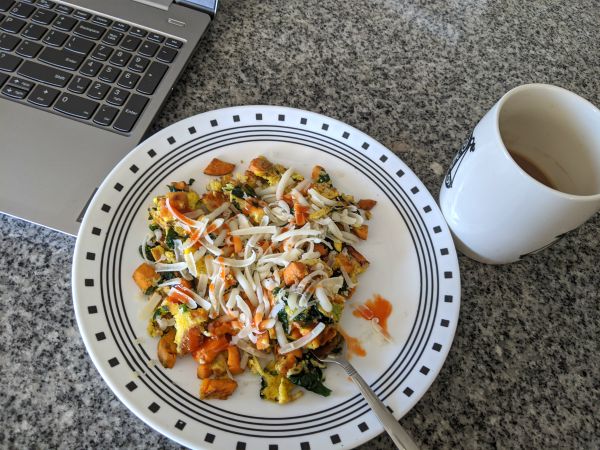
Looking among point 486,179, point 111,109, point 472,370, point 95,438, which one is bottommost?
point 95,438

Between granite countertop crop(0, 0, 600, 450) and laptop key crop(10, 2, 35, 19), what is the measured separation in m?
0.34

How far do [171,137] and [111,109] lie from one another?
0.48ft

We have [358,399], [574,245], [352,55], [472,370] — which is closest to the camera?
[358,399]

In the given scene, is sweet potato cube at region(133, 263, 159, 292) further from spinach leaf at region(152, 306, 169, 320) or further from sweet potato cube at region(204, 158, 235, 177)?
sweet potato cube at region(204, 158, 235, 177)

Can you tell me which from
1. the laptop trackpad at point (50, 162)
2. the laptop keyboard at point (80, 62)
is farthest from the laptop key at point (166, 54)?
the laptop trackpad at point (50, 162)

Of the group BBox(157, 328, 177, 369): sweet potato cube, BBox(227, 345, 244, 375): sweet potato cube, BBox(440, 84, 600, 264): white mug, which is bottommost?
BBox(157, 328, 177, 369): sweet potato cube

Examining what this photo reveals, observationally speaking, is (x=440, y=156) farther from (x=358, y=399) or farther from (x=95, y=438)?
(x=95, y=438)

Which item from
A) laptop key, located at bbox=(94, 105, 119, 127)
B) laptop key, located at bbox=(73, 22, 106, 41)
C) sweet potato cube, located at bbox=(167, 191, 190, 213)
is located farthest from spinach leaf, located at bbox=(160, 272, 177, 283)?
laptop key, located at bbox=(73, 22, 106, 41)

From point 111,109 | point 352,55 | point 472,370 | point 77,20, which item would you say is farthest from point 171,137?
point 472,370

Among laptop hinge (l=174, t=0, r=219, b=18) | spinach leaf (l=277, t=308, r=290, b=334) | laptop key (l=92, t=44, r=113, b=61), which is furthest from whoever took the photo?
laptop hinge (l=174, t=0, r=219, b=18)

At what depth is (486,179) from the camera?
0.76 m

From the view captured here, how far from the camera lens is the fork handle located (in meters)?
0.68

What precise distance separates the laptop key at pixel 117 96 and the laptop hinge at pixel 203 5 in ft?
0.94

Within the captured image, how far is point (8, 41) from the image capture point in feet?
3.22
